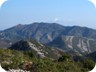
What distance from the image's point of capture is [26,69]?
9.55 meters

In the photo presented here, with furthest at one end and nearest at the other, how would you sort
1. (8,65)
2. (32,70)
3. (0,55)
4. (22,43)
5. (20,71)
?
1. (22,43)
2. (0,55)
3. (8,65)
4. (32,70)
5. (20,71)

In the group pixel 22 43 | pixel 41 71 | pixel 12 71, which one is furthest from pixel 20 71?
pixel 22 43

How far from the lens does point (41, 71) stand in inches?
386

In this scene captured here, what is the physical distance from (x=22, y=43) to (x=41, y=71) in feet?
400

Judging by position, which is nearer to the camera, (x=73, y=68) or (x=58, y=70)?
(x=58, y=70)

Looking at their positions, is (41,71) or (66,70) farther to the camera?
(66,70)

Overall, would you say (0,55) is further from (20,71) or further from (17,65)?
(20,71)

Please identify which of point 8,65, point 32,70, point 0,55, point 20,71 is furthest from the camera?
point 0,55

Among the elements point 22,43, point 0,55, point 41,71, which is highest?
point 41,71

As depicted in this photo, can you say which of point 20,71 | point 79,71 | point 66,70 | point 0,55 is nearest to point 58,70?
point 66,70

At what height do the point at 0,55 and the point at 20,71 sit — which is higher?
the point at 20,71

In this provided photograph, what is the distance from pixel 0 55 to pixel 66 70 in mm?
3648

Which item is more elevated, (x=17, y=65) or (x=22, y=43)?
(x=17, y=65)

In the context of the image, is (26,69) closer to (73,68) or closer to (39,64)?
(39,64)
